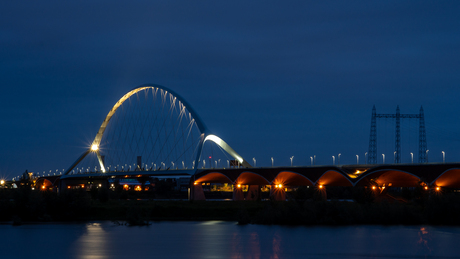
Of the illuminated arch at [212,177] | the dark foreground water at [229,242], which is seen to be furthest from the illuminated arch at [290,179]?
the dark foreground water at [229,242]

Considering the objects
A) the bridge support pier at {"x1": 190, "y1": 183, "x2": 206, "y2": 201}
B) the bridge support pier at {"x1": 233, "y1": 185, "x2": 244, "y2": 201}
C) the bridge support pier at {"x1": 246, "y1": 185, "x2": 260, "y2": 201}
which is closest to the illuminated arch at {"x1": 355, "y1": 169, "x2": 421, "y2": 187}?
the bridge support pier at {"x1": 233, "y1": 185, "x2": 244, "y2": 201}

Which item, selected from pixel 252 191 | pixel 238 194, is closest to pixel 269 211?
pixel 238 194

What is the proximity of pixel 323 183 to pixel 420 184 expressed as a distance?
2113cm

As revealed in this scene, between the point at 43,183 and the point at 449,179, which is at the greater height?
the point at 449,179

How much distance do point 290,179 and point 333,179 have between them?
9.87m

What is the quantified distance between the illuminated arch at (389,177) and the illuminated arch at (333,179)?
333 centimetres

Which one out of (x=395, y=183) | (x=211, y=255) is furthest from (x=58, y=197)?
(x=395, y=183)

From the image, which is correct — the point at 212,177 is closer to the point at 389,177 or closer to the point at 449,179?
the point at 389,177

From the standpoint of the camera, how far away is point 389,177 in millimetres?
76688

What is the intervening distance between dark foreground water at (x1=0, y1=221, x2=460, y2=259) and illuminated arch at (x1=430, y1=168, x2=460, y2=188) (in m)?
16.8

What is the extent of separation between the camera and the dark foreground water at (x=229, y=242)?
37.7 m

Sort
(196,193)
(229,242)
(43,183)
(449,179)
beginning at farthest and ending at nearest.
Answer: (43,183), (196,193), (449,179), (229,242)

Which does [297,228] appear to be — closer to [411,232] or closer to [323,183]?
[411,232]

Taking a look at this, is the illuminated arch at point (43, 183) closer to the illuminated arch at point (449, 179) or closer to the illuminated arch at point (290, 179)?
the illuminated arch at point (290, 179)
